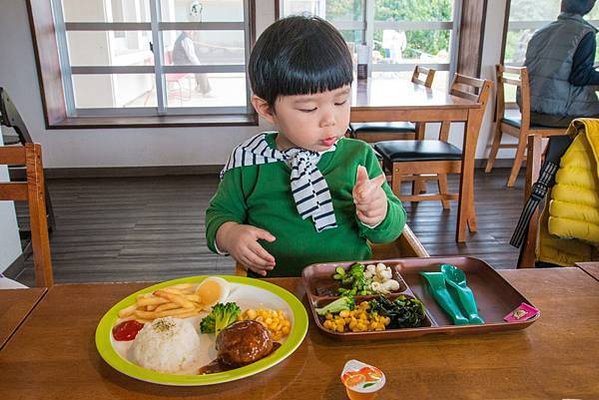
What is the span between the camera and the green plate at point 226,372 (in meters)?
0.67

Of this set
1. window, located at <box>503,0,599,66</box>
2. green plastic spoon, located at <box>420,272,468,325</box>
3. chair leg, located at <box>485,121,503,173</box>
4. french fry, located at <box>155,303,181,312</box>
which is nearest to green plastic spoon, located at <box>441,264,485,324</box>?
green plastic spoon, located at <box>420,272,468,325</box>

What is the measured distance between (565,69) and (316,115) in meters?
3.47

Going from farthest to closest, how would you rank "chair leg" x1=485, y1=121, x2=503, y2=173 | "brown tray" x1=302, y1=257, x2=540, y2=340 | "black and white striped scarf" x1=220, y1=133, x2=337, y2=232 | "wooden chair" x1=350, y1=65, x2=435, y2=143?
"chair leg" x1=485, y1=121, x2=503, y2=173 → "wooden chair" x1=350, y1=65, x2=435, y2=143 → "black and white striped scarf" x1=220, y1=133, x2=337, y2=232 → "brown tray" x1=302, y1=257, x2=540, y2=340

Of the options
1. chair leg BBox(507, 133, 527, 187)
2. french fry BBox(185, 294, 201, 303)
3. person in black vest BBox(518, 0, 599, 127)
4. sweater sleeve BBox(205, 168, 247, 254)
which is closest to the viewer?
french fry BBox(185, 294, 201, 303)

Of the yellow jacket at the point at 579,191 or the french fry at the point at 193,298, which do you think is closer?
the french fry at the point at 193,298

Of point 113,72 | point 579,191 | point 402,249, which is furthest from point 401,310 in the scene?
point 113,72

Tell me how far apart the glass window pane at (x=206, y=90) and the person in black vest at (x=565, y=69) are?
8.05ft

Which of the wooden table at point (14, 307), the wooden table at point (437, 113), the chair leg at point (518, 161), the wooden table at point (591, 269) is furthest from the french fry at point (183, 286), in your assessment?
the chair leg at point (518, 161)

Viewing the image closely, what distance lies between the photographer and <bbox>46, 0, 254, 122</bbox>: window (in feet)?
14.3

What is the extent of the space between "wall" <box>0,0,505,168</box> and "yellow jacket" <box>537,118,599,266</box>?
124 inches

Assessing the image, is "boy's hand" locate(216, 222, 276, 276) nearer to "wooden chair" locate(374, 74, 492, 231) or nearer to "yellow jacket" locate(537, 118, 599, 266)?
"yellow jacket" locate(537, 118, 599, 266)

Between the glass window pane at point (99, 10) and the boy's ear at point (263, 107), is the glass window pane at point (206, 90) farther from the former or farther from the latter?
the boy's ear at point (263, 107)

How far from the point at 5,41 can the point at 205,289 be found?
4085 mm

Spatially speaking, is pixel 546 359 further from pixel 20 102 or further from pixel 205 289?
pixel 20 102
